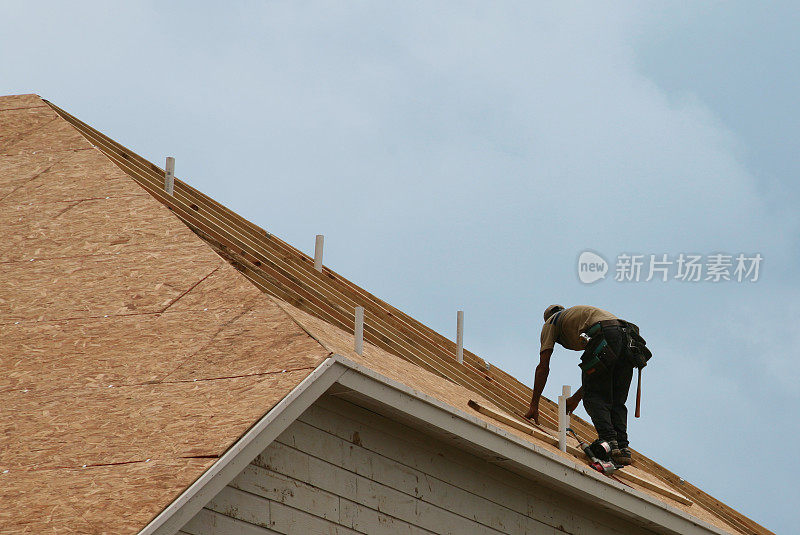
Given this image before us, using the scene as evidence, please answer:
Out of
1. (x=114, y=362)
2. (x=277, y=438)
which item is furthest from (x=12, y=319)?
(x=277, y=438)

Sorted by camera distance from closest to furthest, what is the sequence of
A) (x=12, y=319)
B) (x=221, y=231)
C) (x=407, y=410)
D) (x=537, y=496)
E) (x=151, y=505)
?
(x=151, y=505), (x=407, y=410), (x=12, y=319), (x=537, y=496), (x=221, y=231)

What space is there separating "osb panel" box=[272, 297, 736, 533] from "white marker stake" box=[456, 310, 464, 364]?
1.74 m

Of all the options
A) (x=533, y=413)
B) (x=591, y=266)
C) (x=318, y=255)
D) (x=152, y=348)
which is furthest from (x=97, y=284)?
(x=591, y=266)

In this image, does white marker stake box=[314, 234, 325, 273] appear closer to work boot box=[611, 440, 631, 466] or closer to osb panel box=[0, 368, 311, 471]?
work boot box=[611, 440, 631, 466]

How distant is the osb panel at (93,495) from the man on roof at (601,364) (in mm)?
5209

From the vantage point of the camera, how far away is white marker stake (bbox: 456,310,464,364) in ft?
45.5

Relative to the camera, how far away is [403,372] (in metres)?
9.85

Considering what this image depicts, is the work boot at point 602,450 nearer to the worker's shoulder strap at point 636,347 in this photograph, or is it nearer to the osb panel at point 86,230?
the worker's shoulder strap at point 636,347

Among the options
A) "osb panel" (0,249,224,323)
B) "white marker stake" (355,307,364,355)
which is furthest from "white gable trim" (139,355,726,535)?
"osb panel" (0,249,224,323)

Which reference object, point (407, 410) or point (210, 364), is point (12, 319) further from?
point (407, 410)

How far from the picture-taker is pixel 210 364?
25.5 ft

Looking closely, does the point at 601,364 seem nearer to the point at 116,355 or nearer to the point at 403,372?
the point at 403,372

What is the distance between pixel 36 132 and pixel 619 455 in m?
6.77

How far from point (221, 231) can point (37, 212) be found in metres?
1.72
